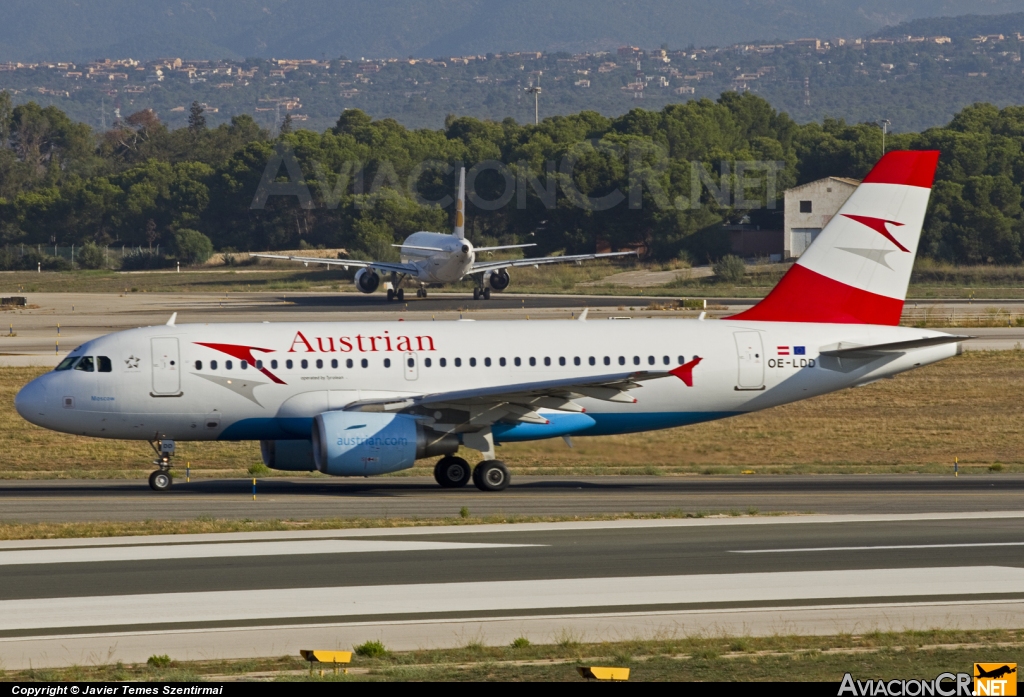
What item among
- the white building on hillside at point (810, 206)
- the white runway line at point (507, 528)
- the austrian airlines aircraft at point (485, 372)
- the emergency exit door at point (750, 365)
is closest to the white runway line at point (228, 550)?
the white runway line at point (507, 528)

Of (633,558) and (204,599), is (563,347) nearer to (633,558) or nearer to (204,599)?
(633,558)

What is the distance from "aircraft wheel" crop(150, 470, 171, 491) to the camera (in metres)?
29.6

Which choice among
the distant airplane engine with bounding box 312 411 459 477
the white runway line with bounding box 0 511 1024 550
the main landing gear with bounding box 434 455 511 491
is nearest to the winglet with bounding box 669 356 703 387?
the main landing gear with bounding box 434 455 511 491

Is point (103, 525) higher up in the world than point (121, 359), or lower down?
lower down

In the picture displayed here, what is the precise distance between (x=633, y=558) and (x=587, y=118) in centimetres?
14822

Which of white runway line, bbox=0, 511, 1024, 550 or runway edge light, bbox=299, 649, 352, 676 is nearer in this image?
runway edge light, bbox=299, 649, 352, 676

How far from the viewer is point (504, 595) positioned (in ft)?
60.5

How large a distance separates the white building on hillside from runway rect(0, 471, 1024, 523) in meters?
91.0

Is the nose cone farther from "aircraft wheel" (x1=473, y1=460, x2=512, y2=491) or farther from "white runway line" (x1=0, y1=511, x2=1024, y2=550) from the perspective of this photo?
"aircraft wheel" (x1=473, y1=460, x2=512, y2=491)

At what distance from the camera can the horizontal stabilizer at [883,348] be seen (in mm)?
30719

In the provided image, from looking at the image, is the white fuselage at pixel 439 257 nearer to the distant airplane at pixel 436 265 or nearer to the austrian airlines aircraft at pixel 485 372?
the distant airplane at pixel 436 265

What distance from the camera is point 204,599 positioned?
717 inches

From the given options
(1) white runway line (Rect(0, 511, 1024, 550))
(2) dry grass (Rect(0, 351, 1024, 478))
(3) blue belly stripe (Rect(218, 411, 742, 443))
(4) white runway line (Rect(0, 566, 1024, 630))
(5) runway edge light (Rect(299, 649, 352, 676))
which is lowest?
(2) dry grass (Rect(0, 351, 1024, 478))

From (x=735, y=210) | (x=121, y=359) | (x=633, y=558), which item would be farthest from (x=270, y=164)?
(x=633, y=558)
